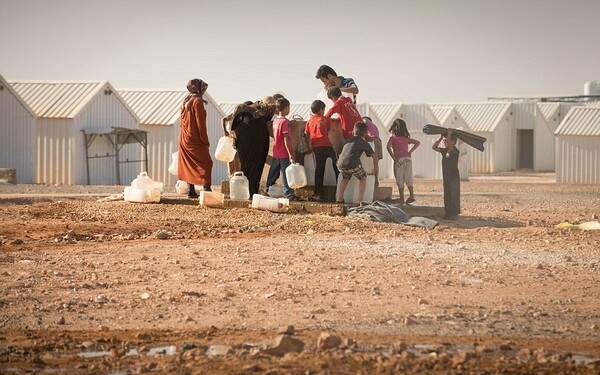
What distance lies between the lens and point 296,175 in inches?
682

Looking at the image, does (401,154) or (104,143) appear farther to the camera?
(104,143)

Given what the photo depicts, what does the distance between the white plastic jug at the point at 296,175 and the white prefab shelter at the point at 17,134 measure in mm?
20934

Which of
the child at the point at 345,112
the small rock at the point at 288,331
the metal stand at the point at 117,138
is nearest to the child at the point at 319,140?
the child at the point at 345,112

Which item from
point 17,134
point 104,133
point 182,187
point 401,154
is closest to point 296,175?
point 401,154

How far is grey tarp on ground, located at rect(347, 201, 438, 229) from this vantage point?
53.5 feet

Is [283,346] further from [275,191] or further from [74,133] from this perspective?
[74,133]

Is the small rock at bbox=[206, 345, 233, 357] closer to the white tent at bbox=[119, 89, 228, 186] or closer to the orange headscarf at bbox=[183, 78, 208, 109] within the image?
the orange headscarf at bbox=[183, 78, 208, 109]

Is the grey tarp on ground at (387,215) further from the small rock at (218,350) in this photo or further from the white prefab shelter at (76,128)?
the white prefab shelter at (76,128)

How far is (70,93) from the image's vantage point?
37906mm

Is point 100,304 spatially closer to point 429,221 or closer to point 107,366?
point 107,366

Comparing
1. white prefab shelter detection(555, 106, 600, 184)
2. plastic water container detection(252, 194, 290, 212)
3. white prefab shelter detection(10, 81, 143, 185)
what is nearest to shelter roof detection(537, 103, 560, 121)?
white prefab shelter detection(555, 106, 600, 184)

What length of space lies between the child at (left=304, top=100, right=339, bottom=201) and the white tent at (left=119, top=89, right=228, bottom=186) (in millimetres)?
20811

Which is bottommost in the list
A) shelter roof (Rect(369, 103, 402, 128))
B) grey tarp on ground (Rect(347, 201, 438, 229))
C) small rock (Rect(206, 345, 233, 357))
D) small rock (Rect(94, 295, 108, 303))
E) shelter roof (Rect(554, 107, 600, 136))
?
small rock (Rect(206, 345, 233, 357))

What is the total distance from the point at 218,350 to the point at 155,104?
3358 cm
